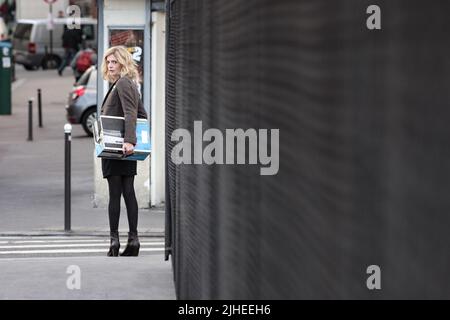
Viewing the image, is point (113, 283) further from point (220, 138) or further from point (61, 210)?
point (61, 210)

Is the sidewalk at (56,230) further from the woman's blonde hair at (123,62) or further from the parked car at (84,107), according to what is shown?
the woman's blonde hair at (123,62)

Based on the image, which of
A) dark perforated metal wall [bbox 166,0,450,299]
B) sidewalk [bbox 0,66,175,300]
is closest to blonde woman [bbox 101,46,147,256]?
sidewalk [bbox 0,66,175,300]

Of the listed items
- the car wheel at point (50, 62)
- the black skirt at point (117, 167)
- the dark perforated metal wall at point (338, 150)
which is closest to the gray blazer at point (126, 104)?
the black skirt at point (117, 167)

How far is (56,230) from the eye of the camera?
12797 mm

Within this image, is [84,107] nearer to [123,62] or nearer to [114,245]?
[114,245]

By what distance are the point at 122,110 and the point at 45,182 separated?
8.04 metres

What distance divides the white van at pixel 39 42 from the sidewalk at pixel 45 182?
19076mm

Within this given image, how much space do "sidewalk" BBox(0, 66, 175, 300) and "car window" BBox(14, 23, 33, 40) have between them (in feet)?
77.8

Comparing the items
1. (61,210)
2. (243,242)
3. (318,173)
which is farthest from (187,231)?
(61,210)

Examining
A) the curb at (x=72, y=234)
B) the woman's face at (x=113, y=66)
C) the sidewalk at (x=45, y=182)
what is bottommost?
the curb at (x=72, y=234)

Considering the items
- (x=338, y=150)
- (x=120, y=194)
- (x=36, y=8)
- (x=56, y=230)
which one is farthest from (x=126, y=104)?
(x=36, y=8)

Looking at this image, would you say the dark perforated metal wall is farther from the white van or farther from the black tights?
the white van

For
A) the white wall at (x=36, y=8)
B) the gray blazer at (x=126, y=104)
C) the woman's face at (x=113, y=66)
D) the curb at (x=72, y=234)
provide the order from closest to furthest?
1. the gray blazer at (x=126, y=104)
2. the woman's face at (x=113, y=66)
3. the curb at (x=72, y=234)
4. the white wall at (x=36, y=8)

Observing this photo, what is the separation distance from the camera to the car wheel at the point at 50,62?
167 ft
